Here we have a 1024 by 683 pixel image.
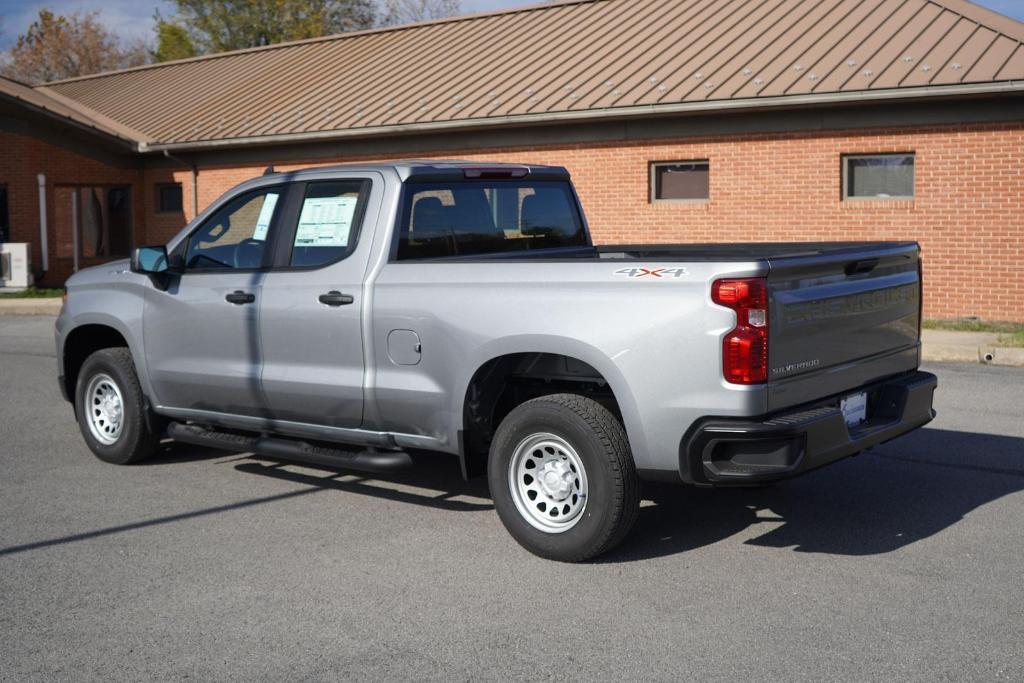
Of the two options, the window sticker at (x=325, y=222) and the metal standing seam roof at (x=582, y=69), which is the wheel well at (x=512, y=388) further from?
the metal standing seam roof at (x=582, y=69)

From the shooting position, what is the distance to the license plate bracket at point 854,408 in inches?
232

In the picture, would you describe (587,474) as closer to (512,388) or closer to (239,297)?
(512,388)

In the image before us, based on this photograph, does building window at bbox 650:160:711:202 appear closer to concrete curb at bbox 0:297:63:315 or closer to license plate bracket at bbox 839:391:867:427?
concrete curb at bbox 0:297:63:315

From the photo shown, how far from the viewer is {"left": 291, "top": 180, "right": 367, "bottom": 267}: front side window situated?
6.78m

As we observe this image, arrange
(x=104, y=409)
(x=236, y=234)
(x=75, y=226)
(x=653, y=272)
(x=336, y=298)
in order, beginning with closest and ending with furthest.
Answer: (x=653, y=272) < (x=336, y=298) < (x=236, y=234) < (x=104, y=409) < (x=75, y=226)

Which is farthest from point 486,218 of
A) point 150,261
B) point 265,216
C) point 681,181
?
point 681,181

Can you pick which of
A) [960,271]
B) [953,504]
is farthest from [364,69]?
[953,504]

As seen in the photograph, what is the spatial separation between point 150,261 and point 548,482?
3212 mm

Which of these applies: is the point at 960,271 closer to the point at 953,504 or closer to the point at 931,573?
the point at 953,504

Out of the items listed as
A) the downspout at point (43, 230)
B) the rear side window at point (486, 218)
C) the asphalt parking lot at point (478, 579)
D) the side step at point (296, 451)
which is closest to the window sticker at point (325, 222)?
the rear side window at point (486, 218)

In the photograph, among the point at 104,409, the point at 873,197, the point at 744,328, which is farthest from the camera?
the point at 873,197

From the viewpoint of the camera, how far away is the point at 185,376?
7547 millimetres

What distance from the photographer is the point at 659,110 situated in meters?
17.8

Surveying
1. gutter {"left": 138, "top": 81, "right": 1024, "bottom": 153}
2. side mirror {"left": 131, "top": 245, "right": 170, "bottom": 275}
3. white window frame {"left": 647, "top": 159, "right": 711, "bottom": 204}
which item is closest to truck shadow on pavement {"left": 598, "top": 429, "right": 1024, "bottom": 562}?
side mirror {"left": 131, "top": 245, "right": 170, "bottom": 275}
